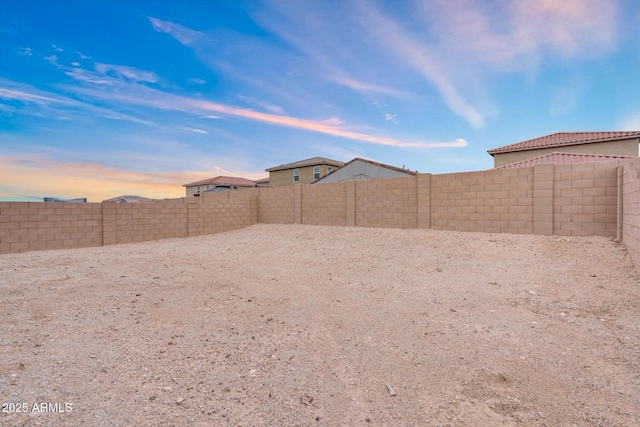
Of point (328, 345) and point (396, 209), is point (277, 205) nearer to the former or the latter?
point (396, 209)

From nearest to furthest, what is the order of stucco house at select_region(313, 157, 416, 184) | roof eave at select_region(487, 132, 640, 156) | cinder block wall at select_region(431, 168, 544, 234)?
cinder block wall at select_region(431, 168, 544, 234) → roof eave at select_region(487, 132, 640, 156) → stucco house at select_region(313, 157, 416, 184)

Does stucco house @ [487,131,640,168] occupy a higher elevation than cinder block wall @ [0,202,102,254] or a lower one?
higher

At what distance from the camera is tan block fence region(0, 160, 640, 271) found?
26.0 feet

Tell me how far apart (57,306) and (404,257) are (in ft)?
23.2

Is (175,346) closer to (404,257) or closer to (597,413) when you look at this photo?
(597,413)

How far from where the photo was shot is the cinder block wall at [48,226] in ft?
35.4

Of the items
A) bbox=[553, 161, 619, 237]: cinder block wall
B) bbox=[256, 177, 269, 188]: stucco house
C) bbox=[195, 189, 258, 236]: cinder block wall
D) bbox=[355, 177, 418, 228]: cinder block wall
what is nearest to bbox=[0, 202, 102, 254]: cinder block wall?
bbox=[195, 189, 258, 236]: cinder block wall

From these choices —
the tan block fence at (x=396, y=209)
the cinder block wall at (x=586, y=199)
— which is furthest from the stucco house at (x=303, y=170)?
the cinder block wall at (x=586, y=199)

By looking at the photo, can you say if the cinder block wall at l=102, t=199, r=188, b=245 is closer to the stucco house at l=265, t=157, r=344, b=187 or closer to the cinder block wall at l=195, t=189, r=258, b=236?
the cinder block wall at l=195, t=189, r=258, b=236

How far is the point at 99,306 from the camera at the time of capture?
480 cm

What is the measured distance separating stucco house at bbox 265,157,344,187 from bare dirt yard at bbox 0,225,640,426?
22.2 metres

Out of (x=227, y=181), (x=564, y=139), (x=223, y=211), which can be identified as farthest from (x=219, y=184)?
(x=564, y=139)

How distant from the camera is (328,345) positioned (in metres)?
3.67

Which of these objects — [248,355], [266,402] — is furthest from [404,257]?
[266,402]
